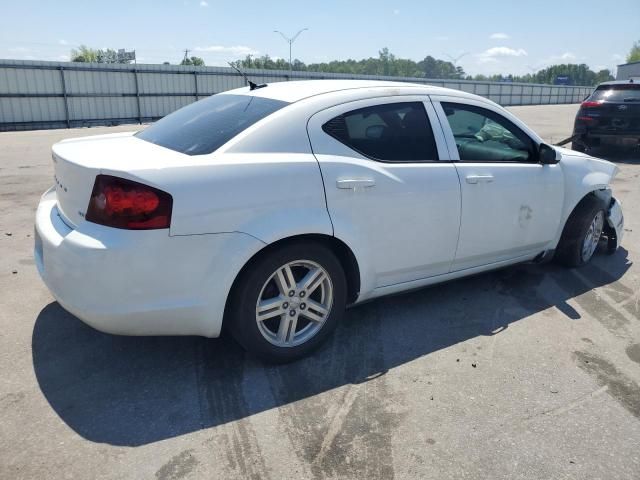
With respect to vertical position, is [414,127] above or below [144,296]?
above

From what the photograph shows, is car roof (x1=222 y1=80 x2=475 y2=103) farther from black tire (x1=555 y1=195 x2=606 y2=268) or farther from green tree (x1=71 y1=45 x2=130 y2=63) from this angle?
green tree (x1=71 y1=45 x2=130 y2=63)

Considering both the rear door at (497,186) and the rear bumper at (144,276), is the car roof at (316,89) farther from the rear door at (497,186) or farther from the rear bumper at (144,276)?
the rear bumper at (144,276)

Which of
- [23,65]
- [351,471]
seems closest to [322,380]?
[351,471]

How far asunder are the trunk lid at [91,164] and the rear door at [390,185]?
88 cm

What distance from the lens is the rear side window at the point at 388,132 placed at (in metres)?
3.25

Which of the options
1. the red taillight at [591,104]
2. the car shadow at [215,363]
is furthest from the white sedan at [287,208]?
the red taillight at [591,104]

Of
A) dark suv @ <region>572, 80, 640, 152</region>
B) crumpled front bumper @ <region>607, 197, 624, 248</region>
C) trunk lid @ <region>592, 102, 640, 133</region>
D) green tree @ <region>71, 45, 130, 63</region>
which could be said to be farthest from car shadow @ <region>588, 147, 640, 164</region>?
green tree @ <region>71, 45, 130, 63</region>

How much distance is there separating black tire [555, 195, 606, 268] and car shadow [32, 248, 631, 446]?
0.57 metres

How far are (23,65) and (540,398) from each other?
22361 mm

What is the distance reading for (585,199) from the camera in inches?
187

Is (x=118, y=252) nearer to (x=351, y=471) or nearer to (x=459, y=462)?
(x=351, y=471)

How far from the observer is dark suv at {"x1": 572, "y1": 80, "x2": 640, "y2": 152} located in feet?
36.9

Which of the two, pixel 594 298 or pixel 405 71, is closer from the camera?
pixel 594 298

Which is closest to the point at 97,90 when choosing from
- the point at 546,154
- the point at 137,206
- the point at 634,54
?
the point at 546,154
